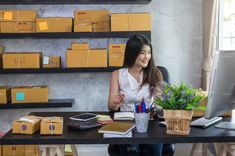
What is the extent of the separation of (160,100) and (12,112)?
2415mm

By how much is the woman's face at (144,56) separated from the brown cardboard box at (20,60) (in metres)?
1.23

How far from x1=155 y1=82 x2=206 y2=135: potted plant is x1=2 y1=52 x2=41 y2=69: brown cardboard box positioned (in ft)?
6.44

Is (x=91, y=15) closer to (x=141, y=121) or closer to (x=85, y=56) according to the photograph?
(x=85, y=56)

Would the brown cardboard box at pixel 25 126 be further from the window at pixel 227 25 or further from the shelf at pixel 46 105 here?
the window at pixel 227 25

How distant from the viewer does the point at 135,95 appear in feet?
8.82

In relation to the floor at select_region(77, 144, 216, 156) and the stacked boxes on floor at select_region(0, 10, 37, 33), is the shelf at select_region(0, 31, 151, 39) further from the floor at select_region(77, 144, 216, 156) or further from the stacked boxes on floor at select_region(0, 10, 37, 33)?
the floor at select_region(77, 144, 216, 156)

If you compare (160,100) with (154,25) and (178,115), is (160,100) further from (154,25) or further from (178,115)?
(154,25)

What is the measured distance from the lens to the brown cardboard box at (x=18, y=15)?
3428 millimetres

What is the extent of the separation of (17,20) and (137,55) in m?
1.43

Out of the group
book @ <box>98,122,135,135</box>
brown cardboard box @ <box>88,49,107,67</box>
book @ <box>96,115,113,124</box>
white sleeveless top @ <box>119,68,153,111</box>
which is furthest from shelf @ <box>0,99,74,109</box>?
book @ <box>98,122,135,135</box>

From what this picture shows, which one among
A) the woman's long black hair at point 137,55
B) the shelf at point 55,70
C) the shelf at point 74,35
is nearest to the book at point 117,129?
the woman's long black hair at point 137,55

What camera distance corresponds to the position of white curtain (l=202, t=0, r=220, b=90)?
348 cm

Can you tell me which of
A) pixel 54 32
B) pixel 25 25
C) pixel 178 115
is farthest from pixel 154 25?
pixel 178 115

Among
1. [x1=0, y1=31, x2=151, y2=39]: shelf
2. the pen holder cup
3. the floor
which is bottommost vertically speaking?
the floor
